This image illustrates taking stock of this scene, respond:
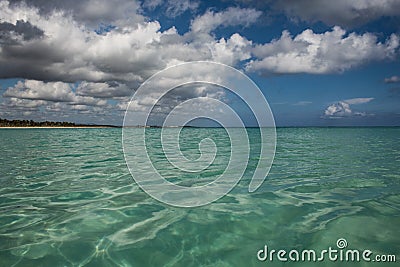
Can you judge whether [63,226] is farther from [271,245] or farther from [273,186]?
[273,186]

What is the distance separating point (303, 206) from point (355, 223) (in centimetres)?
139

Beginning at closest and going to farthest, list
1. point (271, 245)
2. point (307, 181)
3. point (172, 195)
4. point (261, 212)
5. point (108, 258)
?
1. point (108, 258)
2. point (271, 245)
3. point (261, 212)
4. point (172, 195)
5. point (307, 181)

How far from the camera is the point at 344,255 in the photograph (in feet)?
16.1

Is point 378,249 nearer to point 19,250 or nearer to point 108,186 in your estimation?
point 19,250

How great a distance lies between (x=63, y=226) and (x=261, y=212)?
15.1ft

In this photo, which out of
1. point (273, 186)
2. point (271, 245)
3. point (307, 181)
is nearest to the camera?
point (271, 245)

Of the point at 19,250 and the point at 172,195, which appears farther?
the point at 172,195

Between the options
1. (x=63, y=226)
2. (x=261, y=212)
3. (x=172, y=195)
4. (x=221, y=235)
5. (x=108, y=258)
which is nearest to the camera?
(x=108, y=258)

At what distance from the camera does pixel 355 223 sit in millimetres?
6145

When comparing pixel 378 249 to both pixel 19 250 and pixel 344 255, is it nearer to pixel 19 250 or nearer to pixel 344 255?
pixel 344 255

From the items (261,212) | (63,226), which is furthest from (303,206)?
(63,226)

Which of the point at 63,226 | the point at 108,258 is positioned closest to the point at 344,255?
the point at 108,258

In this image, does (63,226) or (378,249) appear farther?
(63,226)

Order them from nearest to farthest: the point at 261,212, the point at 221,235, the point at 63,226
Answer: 1. the point at 221,235
2. the point at 63,226
3. the point at 261,212
